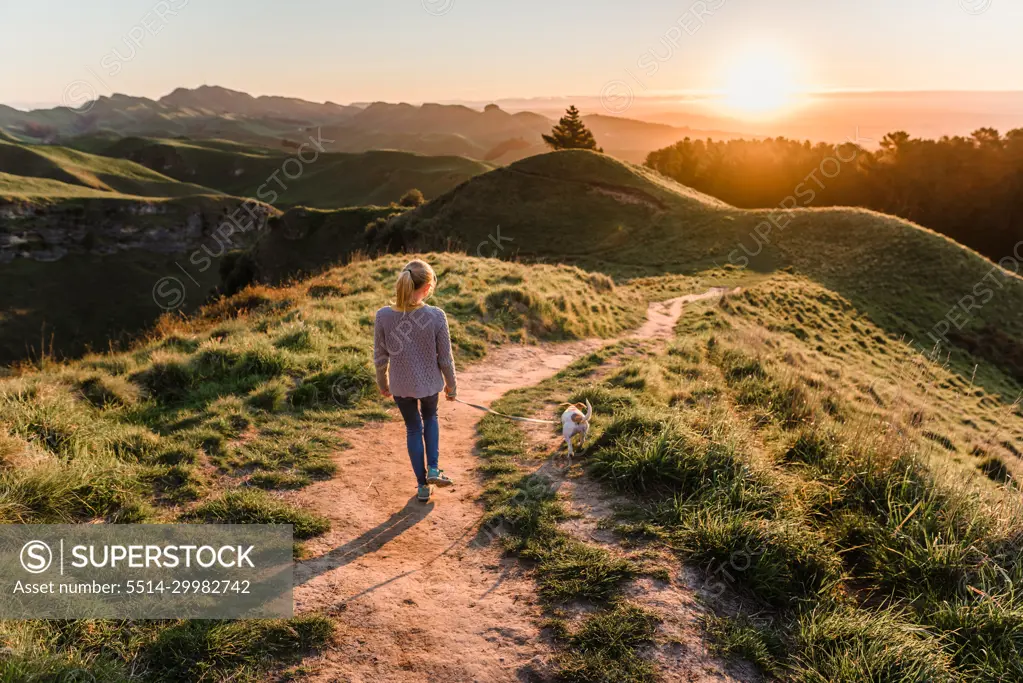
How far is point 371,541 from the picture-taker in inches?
219

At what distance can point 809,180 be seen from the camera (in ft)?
255

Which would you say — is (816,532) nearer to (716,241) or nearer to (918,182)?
(716,241)

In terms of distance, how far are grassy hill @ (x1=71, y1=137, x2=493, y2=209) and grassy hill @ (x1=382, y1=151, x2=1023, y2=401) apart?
86456 millimetres

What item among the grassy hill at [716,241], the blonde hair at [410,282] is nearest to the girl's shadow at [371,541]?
the blonde hair at [410,282]

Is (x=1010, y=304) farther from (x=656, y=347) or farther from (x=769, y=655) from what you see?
(x=769, y=655)

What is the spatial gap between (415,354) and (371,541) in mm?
2012

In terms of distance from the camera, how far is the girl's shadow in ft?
16.5

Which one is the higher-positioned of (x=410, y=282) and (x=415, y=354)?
(x=410, y=282)

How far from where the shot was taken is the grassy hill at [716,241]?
33062 mm

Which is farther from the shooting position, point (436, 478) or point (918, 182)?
point (918, 182)

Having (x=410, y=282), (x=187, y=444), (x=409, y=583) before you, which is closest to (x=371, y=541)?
(x=409, y=583)

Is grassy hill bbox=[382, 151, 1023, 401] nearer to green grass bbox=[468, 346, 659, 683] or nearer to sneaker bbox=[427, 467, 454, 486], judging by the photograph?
green grass bbox=[468, 346, 659, 683]

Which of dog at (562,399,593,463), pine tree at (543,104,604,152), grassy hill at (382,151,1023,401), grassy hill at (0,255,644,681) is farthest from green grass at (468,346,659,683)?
pine tree at (543,104,604,152)

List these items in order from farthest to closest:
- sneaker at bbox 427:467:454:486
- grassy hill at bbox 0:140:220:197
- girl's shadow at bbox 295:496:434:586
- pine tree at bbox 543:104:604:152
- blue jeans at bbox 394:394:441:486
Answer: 1. grassy hill at bbox 0:140:220:197
2. pine tree at bbox 543:104:604:152
3. sneaker at bbox 427:467:454:486
4. blue jeans at bbox 394:394:441:486
5. girl's shadow at bbox 295:496:434:586
